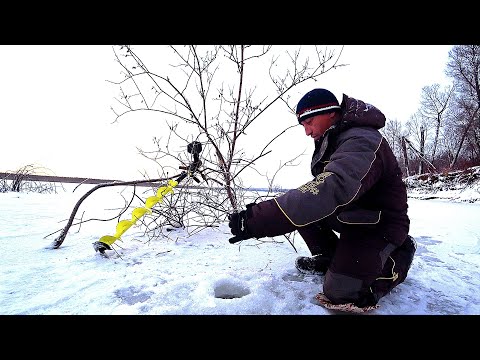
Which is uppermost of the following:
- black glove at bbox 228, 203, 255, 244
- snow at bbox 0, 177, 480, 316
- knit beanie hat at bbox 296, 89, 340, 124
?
knit beanie hat at bbox 296, 89, 340, 124

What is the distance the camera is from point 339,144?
1396mm

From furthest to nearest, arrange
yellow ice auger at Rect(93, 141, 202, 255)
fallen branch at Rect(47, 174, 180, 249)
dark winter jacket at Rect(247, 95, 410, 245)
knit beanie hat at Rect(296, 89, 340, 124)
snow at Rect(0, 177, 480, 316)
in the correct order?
fallen branch at Rect(47, 174, 180, 249) < yellow ice auger at Rect(93, 141, 202, 255) < knit beanie hat at Rect(296, 89, 340, 124) < snow at Rect(0, 177, 480, 316) < dark winter jacket at Rect(247, 95, 410, 245)

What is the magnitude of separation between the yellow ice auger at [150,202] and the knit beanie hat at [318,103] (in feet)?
4.86

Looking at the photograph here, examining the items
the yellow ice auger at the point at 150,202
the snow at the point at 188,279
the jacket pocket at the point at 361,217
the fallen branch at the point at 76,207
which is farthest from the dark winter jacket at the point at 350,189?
the fallen branch at the point at 76,207

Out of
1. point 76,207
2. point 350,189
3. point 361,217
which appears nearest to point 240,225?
point 350,189

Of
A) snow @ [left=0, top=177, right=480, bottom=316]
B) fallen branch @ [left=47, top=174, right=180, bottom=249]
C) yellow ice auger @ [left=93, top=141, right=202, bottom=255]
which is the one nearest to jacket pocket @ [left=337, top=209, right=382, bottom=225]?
snow @ [left=0, top=177, right=480, bottom=316]

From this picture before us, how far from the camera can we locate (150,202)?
2.53 metres

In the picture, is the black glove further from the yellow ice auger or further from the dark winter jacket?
the yellow ice auger

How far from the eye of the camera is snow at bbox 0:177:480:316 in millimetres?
1364

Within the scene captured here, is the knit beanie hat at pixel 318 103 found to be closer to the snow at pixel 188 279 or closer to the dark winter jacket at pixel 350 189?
the dark winter jacket at pixel 350 189

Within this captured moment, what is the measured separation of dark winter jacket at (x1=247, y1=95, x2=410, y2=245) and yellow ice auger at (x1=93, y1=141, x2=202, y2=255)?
1512mm
